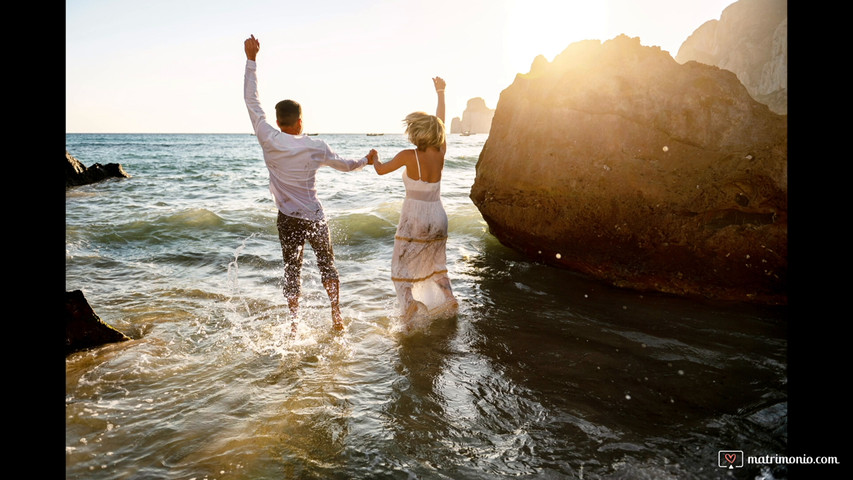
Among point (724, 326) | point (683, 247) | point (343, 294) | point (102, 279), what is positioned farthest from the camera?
point (102, 279)

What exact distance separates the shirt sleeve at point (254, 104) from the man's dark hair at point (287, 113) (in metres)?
0.13

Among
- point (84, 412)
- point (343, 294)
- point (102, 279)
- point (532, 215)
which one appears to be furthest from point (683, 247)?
point (102, 279)

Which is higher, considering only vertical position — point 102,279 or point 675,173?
point 675,173

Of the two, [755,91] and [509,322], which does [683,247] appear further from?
[755,91]

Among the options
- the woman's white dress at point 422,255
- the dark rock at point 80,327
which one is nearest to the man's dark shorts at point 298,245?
the woman's white dress at point 422,255

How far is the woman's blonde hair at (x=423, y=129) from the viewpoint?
4.89 meters

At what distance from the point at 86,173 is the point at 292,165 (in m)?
21.2

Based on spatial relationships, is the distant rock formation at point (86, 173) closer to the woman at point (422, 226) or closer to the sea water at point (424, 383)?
the sea water at point (424, 383)

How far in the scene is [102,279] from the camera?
286 inches

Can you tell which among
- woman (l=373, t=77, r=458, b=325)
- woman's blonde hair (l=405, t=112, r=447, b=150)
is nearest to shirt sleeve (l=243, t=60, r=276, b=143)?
woman (l=373, t=77, r=458, b=325)

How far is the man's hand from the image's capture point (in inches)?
180

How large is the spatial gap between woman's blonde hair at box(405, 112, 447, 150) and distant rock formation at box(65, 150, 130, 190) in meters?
19.0

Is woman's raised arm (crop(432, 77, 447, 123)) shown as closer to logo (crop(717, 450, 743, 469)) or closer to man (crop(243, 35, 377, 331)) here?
man (crop(243, 35, 377, 331))

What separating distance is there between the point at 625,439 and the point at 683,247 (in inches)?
129
